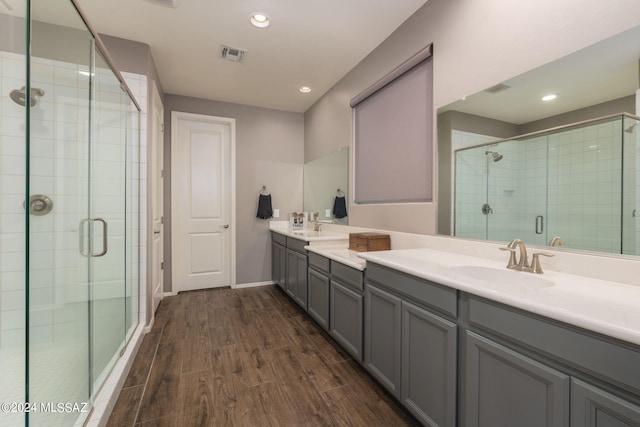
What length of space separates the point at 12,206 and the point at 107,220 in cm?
48

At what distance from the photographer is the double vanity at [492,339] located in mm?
755

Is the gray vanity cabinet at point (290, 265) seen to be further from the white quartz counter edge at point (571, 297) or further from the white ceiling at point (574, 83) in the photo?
the white ceiling at point (574, 83)

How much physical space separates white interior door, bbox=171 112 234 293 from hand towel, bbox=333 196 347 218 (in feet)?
5.19

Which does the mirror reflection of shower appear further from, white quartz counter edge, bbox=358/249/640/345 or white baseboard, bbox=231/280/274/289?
white baseboard, bbox=231/280/274/289

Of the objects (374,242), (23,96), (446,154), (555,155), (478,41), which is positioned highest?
(478,41)

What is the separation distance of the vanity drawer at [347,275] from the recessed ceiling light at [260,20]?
194 centimetres

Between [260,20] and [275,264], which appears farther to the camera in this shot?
[275,264]

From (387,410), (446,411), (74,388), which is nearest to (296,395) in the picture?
(387,410)

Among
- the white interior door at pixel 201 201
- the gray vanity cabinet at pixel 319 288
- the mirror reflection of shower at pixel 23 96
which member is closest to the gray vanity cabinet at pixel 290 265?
the gray vanity cabinet at pixel 319 288

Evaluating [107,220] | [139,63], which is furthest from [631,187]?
[139,63]

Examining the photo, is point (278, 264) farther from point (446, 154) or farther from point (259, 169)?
point (446, 154)

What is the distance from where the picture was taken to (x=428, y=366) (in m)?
1.33

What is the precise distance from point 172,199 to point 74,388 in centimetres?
257

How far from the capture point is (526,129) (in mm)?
1440
